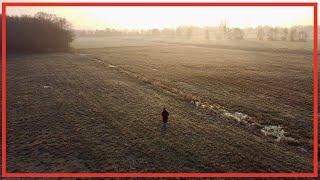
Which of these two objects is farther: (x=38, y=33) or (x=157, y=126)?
(x=38, y=33)

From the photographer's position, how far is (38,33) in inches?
3656

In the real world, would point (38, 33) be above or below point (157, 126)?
above

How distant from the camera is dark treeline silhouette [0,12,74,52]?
89.0 meters

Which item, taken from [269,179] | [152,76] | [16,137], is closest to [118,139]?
[16,137]

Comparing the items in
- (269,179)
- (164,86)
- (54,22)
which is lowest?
(269,179)

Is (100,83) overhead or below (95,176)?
overhead

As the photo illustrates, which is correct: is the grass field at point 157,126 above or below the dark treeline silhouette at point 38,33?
below

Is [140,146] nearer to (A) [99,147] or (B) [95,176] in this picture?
(A) [99,147]

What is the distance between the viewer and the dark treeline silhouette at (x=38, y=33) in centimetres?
8900

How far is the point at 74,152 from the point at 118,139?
9.27 feet

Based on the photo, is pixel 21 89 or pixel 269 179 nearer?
pixel 269 179

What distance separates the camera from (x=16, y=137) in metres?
19.5

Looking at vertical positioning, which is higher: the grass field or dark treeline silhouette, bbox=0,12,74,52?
dark treeline silhouette, bbox=0,12,74,52

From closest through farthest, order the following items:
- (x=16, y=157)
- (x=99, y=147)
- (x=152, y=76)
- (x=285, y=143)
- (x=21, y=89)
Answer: (x=16, y=157), (x=99, y=147), (x=285, y=143), (x=21, y=89), (x=152, y=76)
